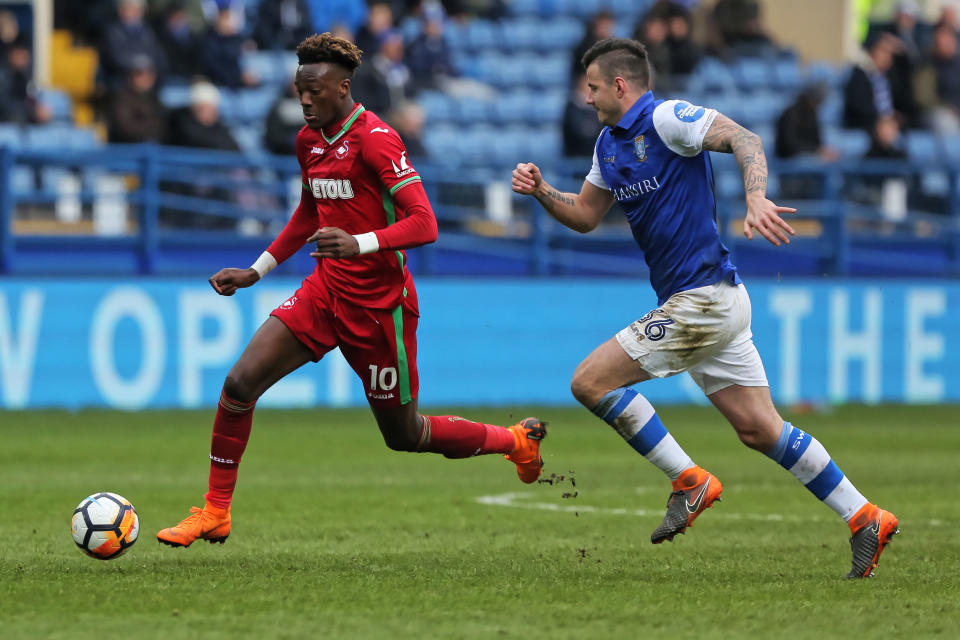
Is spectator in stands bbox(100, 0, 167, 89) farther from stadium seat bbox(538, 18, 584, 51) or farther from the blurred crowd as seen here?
stadium seat bbox(538, 18, 584, 51)

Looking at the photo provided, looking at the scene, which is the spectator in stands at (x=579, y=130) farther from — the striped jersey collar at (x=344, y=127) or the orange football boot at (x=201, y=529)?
the orange football boot at (x=201, y=529)

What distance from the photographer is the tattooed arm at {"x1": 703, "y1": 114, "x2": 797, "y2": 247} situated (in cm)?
643

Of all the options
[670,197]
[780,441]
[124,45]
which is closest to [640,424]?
[780,441]

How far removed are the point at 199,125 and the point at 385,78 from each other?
2.52m

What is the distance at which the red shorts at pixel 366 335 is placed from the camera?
745cm

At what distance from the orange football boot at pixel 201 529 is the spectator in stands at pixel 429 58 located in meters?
13.5

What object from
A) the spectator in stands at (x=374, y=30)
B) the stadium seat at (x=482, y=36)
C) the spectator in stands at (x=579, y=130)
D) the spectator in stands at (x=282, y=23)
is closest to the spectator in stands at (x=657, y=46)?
the spectator in stands at (x=579, y=130)

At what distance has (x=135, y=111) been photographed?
1677 cm

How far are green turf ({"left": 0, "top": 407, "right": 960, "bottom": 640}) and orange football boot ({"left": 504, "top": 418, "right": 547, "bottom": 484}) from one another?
382mm

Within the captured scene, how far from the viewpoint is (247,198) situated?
1573cm

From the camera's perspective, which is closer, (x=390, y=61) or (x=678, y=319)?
(x=678, y=319)

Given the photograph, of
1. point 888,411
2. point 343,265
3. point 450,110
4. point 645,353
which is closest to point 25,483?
point 343,265

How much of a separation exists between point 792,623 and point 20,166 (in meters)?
11.1

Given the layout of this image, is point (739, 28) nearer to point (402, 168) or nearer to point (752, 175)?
point (402, 168)
